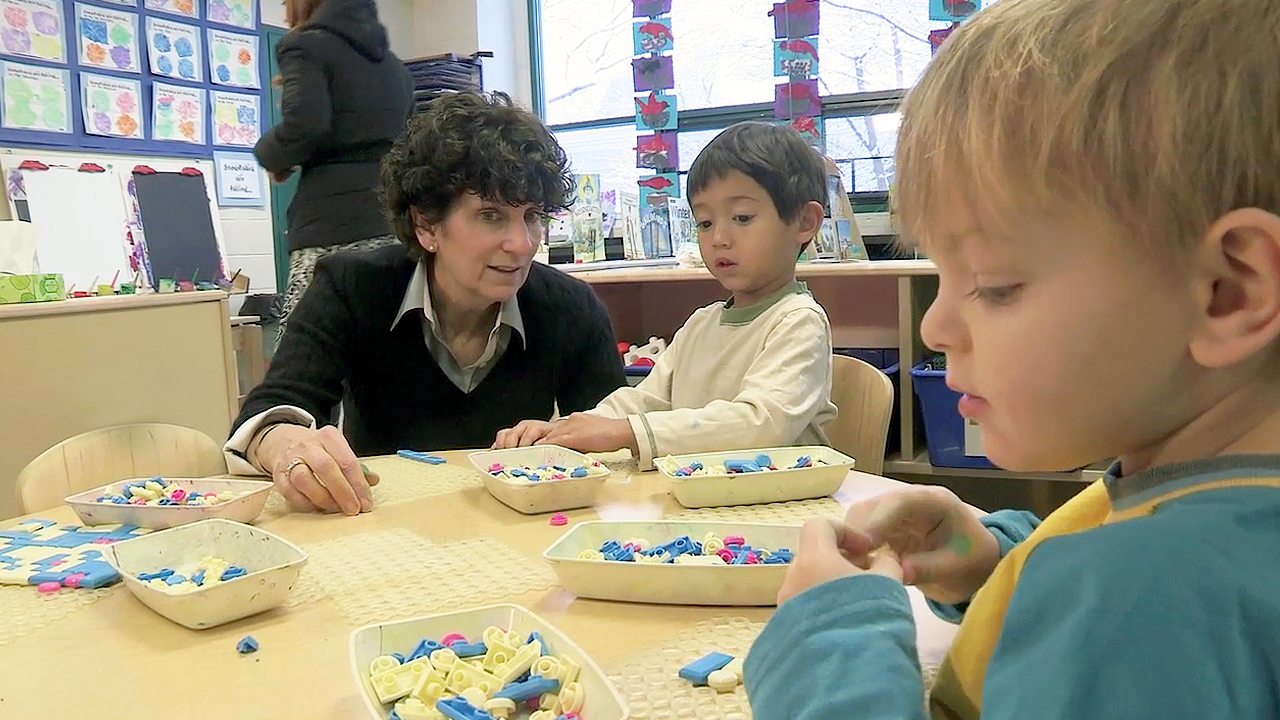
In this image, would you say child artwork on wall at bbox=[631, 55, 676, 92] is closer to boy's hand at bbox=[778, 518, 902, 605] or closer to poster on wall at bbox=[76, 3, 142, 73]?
poster on wall at bbox=[76, 3, 142, 73]

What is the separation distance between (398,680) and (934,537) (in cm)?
37

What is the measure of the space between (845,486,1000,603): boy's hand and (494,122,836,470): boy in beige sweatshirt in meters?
0.66

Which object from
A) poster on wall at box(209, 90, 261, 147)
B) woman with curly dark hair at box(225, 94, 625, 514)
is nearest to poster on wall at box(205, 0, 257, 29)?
poster on wall at box(209, 90, 261, 147)

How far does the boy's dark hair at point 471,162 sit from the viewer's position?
1.55m

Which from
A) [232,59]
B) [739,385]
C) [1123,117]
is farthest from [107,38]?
[1123,117]

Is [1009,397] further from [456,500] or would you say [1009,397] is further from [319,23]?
[319,23]

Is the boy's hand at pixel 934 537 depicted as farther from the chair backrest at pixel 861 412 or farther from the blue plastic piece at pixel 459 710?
the chair backrest at pixel 861 412

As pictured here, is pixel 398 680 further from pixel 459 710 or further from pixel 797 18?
pixel 797 18

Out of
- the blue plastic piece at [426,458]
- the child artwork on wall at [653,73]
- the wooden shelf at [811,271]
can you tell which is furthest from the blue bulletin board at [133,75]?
the blue plastic piece at [426,458]

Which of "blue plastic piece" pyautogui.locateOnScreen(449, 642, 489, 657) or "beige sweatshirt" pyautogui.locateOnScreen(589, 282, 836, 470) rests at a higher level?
"beige sweatshirt" pyautogui.locateOnScreen(589, 282, 836, 470)

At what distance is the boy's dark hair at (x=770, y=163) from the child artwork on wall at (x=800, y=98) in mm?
1764

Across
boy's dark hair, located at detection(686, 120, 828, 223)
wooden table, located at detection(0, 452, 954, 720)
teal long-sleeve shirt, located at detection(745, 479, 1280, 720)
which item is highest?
boy's dark hair, located at detection(686, 120, 828, 223)

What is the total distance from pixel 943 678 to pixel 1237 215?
30 cm

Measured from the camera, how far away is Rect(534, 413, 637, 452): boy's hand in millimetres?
1273
